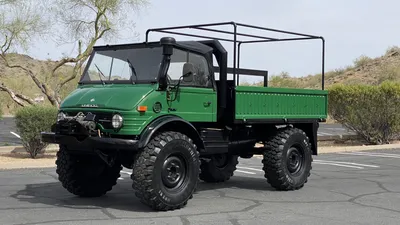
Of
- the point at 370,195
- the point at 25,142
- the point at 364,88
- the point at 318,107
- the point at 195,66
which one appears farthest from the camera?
the point at 364,88

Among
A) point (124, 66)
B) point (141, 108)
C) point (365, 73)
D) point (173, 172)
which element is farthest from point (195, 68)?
point (365, 73)

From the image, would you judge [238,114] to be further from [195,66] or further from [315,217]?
[315,217]

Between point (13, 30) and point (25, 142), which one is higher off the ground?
point (13, 30)

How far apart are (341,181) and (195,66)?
4.77 metres

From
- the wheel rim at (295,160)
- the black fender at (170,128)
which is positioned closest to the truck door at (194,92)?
the black fender at (170,128)

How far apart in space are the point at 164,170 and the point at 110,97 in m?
1.33

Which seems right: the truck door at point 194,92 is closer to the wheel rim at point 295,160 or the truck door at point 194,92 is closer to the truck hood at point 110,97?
the truck hood at point 110,97

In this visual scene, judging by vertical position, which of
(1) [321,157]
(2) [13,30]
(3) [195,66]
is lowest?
(1) [321,157]

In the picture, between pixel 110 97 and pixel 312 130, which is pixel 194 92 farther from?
pixel 312 130

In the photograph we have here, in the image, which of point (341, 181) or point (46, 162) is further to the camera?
point (46, 162)

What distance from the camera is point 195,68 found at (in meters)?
9.27

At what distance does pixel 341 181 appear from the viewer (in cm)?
1223

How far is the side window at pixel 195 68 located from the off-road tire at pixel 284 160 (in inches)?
75.9

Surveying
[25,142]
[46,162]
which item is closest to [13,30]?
[25,142]
